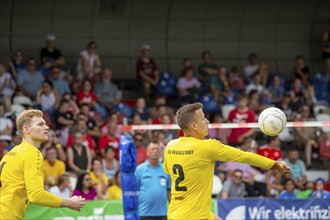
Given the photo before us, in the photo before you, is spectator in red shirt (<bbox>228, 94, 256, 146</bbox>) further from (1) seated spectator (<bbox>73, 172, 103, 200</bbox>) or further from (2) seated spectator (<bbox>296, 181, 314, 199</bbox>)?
(1) seated spectator (<bbox>73, 172, 103, 200</bbox>)

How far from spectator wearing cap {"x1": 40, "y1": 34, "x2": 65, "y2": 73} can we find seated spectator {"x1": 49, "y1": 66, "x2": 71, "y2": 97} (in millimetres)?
442

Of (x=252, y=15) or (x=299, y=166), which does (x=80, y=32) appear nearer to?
(x=252, y=15)

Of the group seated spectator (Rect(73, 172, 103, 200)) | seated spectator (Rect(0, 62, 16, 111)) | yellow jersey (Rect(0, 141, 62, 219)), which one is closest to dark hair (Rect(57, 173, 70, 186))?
seated spectator (Rect(73, 172, 103, 200))

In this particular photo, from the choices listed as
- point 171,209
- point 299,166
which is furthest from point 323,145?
point 171,209

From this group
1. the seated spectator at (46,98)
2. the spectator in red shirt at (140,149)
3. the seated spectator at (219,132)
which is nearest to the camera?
the spectator in red shirt at (140,149)

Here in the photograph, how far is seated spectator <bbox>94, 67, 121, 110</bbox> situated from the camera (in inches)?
828

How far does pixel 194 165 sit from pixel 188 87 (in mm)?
12680

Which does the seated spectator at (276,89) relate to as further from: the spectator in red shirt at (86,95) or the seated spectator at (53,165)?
the seated spectator at (53,165)

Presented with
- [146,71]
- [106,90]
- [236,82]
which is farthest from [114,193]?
[236,82]

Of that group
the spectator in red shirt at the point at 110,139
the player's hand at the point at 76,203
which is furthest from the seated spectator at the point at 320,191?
the player's hand at the point at 76,203

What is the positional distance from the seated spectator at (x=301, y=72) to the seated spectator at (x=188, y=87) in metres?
3.07

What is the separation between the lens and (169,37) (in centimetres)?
2409

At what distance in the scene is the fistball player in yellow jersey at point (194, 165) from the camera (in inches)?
359

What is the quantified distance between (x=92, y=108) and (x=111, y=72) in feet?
10.1
